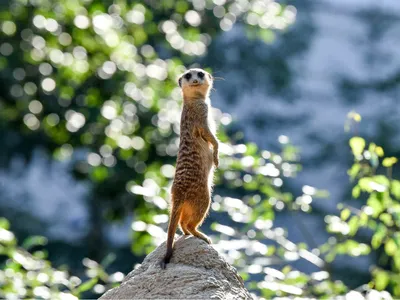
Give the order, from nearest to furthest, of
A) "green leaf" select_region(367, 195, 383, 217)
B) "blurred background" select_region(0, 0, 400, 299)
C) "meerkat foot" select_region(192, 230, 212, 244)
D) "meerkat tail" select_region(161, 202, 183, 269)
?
"meerkat tail" select_region(161, 202, 183, 269) < "meerkat foot" select_region(192, 230, 212, 244) < "green leaf" select_region(367, 195, 383, 217) < "blurred background" select_region(0, 0, 400, 299)

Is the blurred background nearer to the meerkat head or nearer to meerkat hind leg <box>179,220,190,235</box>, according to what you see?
the meerkat head

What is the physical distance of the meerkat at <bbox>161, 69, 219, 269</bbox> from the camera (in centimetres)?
262

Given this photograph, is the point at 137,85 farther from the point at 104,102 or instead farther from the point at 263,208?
the point at 263,208

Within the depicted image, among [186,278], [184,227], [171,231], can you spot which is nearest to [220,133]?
[184,227]

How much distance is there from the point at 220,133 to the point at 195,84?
6.60ft

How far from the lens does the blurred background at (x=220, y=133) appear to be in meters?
4.18

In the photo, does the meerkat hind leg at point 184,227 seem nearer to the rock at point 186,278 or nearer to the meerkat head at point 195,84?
the rock at point 186,278

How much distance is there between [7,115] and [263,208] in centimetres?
469

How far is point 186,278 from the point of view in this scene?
2.48 meters

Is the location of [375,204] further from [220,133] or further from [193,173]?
[220,133]

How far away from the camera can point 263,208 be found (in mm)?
4281

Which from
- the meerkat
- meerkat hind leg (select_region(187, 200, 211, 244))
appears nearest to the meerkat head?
the meerkat

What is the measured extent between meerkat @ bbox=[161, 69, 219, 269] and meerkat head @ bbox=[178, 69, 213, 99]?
21 mm

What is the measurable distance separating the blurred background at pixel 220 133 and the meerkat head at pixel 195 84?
77 cm
